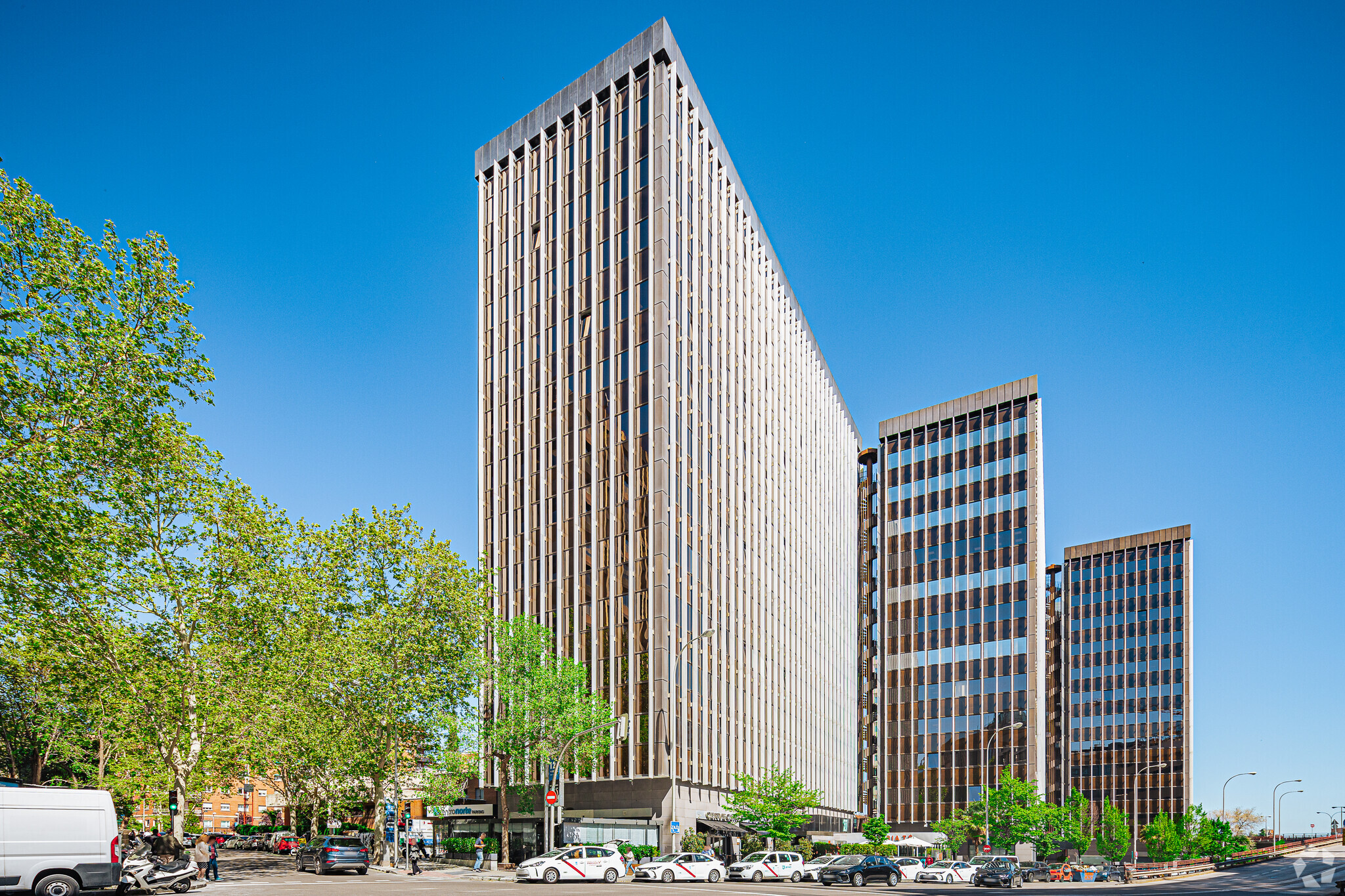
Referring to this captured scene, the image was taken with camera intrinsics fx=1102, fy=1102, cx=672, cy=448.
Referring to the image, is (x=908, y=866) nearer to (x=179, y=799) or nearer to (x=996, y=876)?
(x=996, y=876)

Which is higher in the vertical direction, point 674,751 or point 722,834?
point 674,751

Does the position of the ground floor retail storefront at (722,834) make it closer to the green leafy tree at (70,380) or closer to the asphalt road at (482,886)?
the asphalt road at (482,886)

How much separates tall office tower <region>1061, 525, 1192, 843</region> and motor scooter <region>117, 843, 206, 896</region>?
483 ft

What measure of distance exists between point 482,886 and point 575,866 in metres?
5.77

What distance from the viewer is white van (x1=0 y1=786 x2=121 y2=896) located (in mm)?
27031

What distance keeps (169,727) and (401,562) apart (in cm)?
1792

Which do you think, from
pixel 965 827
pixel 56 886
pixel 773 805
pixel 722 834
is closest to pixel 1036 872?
pixel 773 805

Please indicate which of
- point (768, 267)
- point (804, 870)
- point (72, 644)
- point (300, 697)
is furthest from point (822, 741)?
point (72, 644)

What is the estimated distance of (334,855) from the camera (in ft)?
176

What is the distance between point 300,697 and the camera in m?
58.4

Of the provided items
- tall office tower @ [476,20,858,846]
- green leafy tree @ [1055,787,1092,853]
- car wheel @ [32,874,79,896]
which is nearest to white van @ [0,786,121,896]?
car wheel @ [32,874,79,896]

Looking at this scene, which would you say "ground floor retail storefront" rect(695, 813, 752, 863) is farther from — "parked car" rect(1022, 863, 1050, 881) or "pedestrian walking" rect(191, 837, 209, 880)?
"pedestrian walking" rect(191, 837, 209, 880)

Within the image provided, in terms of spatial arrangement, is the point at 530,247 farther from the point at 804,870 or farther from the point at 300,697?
the point at 804,870

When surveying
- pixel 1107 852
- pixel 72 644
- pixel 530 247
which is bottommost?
pixel 1107 852
